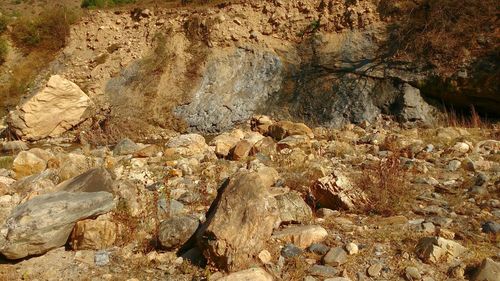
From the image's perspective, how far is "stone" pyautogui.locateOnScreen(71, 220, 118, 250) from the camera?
4.03m

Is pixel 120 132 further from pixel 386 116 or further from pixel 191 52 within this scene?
pixel 386 116

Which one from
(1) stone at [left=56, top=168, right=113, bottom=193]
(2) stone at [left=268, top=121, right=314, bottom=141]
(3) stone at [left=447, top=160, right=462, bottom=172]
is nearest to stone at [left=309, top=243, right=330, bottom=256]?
(1) stone at [left=56, top=168, right=113, bottom=193]

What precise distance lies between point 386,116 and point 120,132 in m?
6.28

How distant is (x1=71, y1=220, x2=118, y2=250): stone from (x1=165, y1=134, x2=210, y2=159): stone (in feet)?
10.9

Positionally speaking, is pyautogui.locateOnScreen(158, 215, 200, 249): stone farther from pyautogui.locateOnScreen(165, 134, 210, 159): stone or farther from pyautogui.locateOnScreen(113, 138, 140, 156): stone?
pyautogui.locateOnScreen(113, 138, 140, 156): stone

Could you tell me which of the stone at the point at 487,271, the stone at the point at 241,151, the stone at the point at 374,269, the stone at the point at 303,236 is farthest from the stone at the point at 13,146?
the stone at the point at 487,271

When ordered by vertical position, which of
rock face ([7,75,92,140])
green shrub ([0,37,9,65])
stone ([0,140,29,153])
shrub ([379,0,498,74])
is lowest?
stone ([0,140,29,153])

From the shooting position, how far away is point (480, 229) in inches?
163

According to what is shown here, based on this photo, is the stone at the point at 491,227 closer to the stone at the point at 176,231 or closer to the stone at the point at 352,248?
the stone at the point at 352,248

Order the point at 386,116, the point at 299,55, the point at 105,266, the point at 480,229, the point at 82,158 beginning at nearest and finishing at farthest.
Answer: the point at 105,266, the point at 480,229, the point at 82,158, the point at 386,116, the point at 299,55

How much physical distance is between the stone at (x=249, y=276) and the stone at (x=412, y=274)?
101cm

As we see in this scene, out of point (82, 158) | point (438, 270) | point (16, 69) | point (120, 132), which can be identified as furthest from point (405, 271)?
point (16, 69)

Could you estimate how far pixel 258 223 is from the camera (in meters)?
3.61

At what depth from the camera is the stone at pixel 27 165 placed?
6.91 meters
